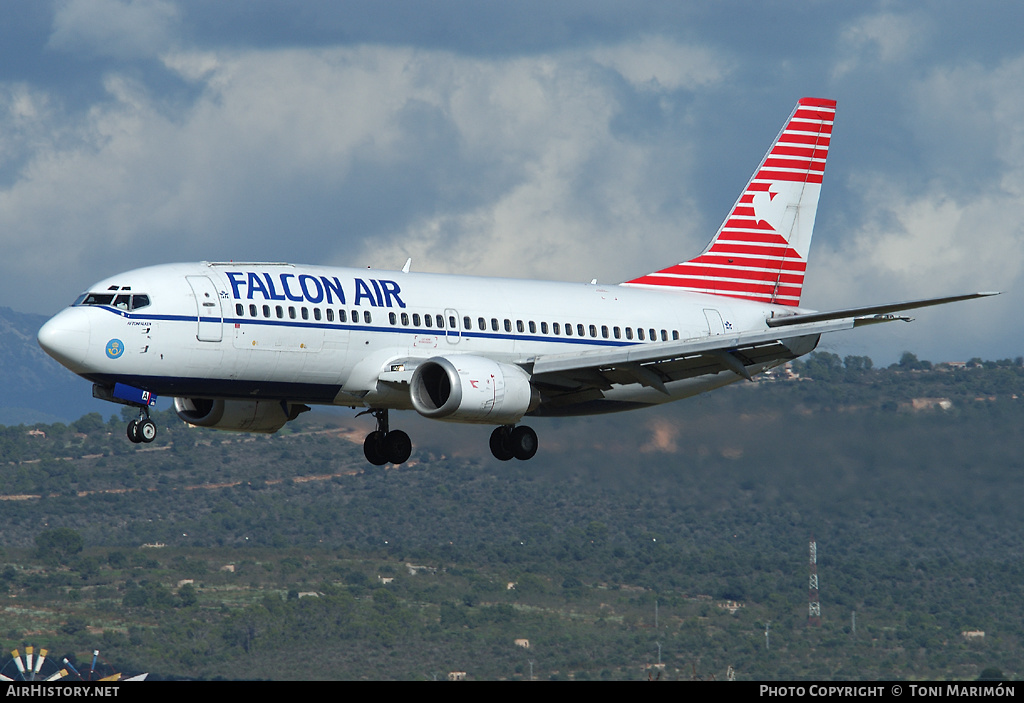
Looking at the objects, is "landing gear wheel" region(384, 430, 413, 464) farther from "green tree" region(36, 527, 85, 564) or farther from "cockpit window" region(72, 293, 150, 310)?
"green tree" region(36, 527, 85, 564)

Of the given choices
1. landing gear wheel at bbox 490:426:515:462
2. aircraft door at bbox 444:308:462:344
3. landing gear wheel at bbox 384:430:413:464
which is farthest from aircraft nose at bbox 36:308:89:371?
landing gear wheel at bbox 490:426:515:462

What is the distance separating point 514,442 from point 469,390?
4.95m

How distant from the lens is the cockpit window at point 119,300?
3675 cm

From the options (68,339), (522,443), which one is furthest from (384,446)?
(68,339)

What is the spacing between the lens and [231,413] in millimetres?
42281

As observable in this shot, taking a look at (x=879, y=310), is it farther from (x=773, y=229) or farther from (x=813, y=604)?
(x=813, y=604)

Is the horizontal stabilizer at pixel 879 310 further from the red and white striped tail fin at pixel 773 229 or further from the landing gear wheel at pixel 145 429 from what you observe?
the landing gear wheel at pixel 145 429

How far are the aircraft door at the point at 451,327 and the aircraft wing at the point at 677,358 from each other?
2.16 metres

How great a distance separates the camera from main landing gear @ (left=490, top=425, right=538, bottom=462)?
43.5 meters

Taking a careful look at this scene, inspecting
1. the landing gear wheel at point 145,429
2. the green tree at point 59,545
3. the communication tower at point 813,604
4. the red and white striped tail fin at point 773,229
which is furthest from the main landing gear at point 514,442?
the green tree at point 59,545

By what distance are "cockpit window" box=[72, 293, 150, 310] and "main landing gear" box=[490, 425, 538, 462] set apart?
11.5 meters

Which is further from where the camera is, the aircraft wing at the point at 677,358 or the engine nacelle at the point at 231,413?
the engine nacelle at the point at 231,413

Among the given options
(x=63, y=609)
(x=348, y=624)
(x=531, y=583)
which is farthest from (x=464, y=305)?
(x=63, y=609)

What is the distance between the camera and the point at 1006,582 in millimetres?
118000
